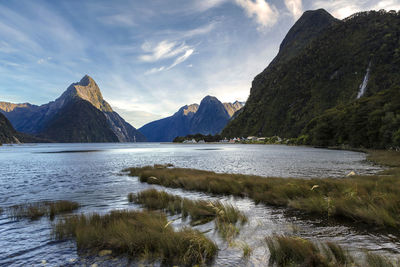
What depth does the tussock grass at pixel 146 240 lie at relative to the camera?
7.66m

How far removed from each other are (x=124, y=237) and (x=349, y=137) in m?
104

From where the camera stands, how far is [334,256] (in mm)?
6879

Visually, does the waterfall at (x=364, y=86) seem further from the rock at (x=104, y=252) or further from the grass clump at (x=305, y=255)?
the rock at (x=104, y=252)

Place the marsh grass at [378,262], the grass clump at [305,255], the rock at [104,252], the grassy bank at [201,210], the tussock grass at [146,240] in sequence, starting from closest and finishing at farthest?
the marsh grass at [378,262]
the grass clump at [305,255]
the tussock grass at [146,240]
the rock at [104,252]
the grassy bank at [201,210]

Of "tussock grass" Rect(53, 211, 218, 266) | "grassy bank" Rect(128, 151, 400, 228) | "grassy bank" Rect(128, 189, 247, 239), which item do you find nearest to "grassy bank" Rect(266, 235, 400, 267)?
"tussock grass" Rect(53, 211, 218, 266)

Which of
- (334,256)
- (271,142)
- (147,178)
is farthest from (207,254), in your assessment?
(271,142)

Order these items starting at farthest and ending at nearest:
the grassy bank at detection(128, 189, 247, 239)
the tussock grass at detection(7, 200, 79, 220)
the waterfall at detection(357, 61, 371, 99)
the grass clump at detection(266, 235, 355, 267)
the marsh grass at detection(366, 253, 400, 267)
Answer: the waterfall at detection(357, 61, 371, 99)
the tussock grass at detection(7, 200, 79, 220)
the grassy bank at detection(128, 189, 247, 239)
the grass clump at detection(266, 235, 355, 267)
the marsh grass at detection(366, 253, 400, 267)

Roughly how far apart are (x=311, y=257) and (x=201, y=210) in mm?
6887

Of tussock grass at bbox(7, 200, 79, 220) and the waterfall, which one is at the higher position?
the waterfall

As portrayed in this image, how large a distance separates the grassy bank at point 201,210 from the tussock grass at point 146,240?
2.07 metres

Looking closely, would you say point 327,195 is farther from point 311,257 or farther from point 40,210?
point 40,210

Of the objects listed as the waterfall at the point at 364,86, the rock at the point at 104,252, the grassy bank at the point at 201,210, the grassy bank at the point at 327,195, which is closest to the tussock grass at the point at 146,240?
the rock at the point at 104,252

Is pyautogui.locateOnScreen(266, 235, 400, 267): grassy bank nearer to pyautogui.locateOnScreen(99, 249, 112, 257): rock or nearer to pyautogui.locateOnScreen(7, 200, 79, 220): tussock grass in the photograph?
pyautogui.locateOnScreen(99, 249, 112, 257): rock

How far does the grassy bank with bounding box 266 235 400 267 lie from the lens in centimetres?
639
